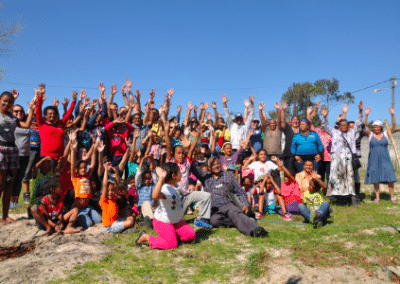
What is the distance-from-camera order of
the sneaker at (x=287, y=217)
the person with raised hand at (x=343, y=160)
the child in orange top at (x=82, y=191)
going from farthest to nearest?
1. the person with raised hand at (x=343, y=160)
2. the sneaker at (x=287, y=217)
3. the child in orange top at (x=82, y=191)

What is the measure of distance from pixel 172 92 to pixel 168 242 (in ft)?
15.8

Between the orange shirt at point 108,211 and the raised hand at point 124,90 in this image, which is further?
the raised hand at point 124,90

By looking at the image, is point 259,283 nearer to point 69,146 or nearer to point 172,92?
point 69,146

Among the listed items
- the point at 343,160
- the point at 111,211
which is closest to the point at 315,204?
the point at 343,160

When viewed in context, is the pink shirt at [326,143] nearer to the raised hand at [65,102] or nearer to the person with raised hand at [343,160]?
the person with raised hand at [343,160]

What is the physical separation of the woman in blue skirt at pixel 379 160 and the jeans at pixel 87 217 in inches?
273

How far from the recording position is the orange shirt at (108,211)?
5.97 metres

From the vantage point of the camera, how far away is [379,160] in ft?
27.4

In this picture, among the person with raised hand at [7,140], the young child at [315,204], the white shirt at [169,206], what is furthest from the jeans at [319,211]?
the person with raised hand at [7,140]

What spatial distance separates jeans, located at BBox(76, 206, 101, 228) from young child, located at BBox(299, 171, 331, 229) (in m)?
4.09

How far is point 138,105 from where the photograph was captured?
28.6 feet

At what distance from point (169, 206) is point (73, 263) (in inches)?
62.5

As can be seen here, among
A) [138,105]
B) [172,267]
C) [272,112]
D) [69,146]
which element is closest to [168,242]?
[172,267]

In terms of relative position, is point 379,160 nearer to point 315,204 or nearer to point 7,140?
point 315,204
